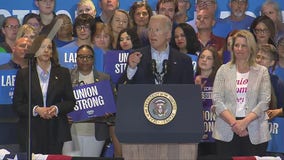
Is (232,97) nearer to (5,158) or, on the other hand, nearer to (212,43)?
(212,43)

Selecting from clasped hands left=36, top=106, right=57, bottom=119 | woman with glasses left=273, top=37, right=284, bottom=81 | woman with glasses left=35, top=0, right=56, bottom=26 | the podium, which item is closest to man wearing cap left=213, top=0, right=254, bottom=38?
woman with glasses left=273, top=37, right=284, bottom=81

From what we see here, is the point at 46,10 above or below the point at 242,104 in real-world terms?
above

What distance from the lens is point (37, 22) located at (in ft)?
22.7

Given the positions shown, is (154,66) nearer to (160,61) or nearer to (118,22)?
(160,61)

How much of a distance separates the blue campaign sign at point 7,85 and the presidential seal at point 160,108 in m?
2.89

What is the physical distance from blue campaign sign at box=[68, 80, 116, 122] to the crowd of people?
10cm

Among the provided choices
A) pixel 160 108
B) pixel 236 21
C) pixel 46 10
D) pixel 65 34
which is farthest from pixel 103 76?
pixel 160 108

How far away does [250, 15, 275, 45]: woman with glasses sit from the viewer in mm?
6555

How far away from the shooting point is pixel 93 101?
19.6 feet

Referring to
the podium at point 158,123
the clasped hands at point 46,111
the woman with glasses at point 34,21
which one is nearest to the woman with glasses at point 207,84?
the clasped hands at point 46,111

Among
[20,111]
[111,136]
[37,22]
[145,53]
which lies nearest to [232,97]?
[145,53]

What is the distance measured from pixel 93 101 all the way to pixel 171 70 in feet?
3.23

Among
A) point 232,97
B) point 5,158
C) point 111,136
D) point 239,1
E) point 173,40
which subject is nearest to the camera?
point 5,158

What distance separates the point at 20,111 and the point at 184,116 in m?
2.46
